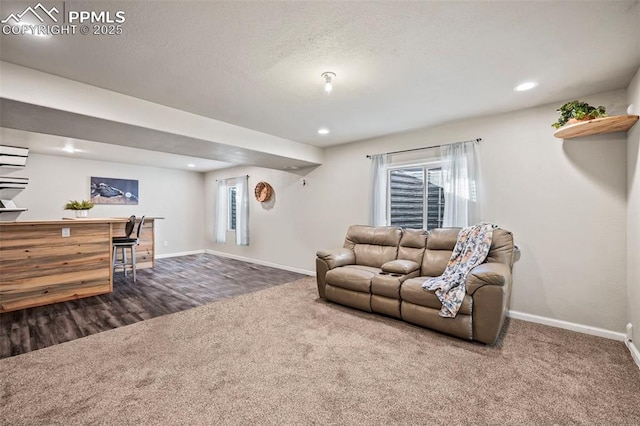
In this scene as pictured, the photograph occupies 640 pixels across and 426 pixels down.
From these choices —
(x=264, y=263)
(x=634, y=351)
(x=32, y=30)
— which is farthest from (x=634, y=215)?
(x=264, y=263)

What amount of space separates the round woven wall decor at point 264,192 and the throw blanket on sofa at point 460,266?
4.05m

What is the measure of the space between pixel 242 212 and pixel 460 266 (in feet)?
16.6

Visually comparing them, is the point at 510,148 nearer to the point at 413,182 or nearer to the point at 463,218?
the point at 463,218

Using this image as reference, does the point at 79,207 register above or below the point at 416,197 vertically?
below

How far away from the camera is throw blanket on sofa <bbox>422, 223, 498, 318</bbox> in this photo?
2595 millimetres

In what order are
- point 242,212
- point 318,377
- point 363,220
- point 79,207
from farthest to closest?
point 242,212, point 79,207, point 363,220, point 318,377

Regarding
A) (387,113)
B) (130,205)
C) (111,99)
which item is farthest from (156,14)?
(130,205)

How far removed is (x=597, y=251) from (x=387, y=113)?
260 centimetres

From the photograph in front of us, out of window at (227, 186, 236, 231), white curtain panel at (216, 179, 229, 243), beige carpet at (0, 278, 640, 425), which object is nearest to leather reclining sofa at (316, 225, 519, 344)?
beige carpet at (0, 278, 640, 425)

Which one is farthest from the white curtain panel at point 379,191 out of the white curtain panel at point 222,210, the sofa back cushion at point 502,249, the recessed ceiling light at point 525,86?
the white curtain panel at point 222,210

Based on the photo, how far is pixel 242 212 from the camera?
669cm

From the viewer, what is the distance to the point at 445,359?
2.27 m

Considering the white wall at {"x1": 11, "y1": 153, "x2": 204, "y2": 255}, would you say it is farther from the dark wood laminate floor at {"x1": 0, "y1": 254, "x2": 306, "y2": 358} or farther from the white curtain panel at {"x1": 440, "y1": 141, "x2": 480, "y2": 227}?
the white curtain panel at {"x1": 440, "y1": 141, "x2": 480, "y2": 227}

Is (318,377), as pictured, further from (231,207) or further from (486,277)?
(231,207)
